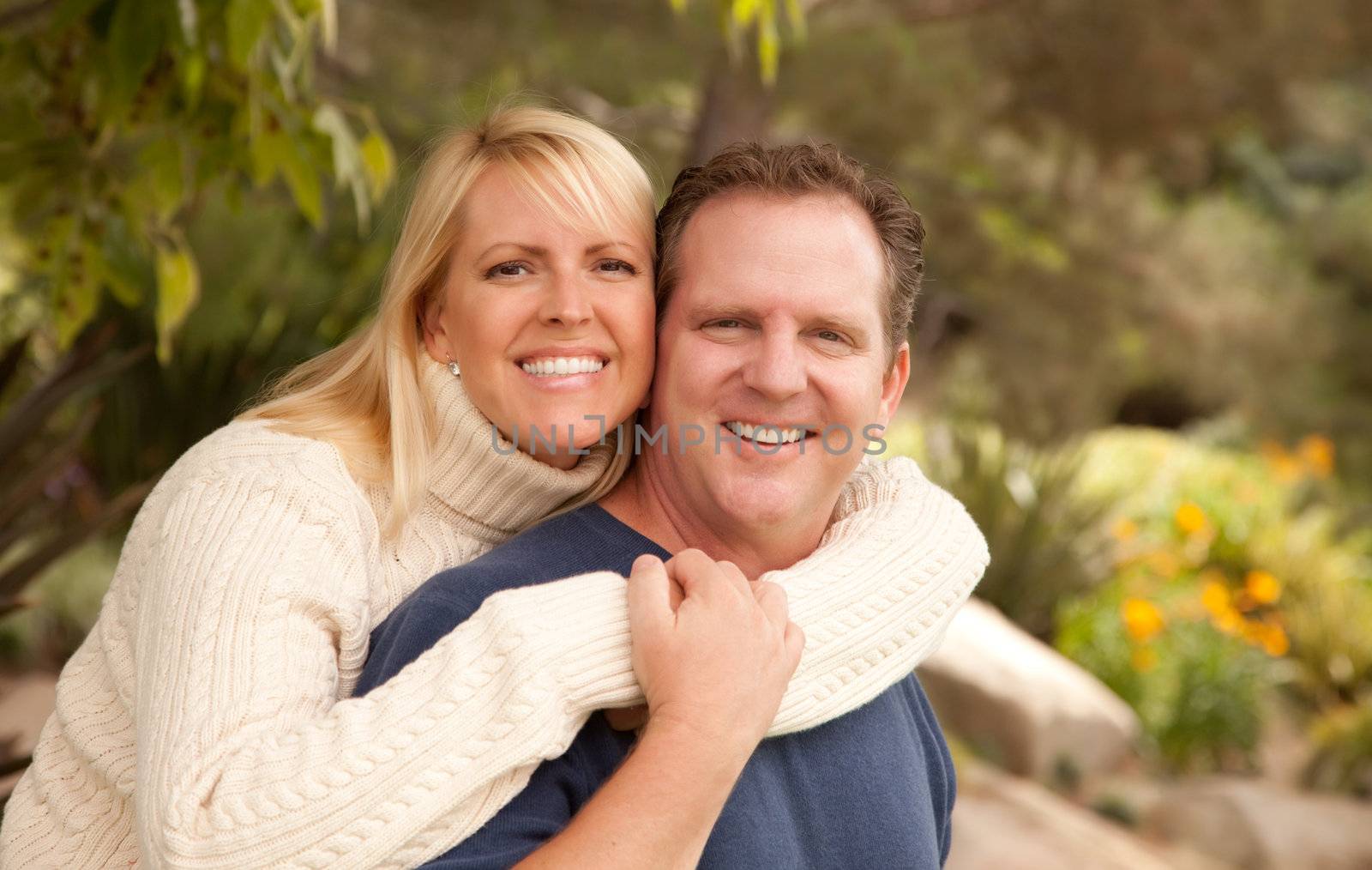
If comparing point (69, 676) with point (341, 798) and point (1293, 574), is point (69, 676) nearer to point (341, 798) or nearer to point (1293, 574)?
point (341, 798)

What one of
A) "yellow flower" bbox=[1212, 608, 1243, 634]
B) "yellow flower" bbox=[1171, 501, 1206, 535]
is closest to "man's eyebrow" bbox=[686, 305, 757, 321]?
"yellow flower" bbox=[1212, 608, 1243, 634]

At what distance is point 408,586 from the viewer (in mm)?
2102

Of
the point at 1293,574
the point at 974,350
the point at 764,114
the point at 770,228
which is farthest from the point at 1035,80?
the point at 770,228

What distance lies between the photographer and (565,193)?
7.06 ft

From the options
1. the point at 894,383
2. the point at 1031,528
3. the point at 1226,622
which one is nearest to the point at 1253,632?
the point at 1226,622

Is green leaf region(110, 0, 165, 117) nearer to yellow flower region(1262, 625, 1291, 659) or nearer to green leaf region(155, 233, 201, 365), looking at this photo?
green leaf region(155, 233, 201, 365)

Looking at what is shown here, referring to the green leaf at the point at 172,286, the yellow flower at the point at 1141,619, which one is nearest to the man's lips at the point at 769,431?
the green leaf at the point at 172,286

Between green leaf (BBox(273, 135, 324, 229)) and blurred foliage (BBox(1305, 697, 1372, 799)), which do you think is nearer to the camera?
green leaf (BBox(273, 135, 324, 229))

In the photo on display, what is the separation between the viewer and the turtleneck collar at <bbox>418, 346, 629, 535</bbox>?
2215 mm

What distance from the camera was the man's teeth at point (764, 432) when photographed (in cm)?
210

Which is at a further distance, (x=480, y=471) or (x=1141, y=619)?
(x=1141, y=619)

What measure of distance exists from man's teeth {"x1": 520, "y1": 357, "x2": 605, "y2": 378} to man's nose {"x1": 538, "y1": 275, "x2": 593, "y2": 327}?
57 mm

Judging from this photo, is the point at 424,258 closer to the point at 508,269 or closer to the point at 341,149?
the point at 508,269

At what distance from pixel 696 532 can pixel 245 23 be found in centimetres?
108
